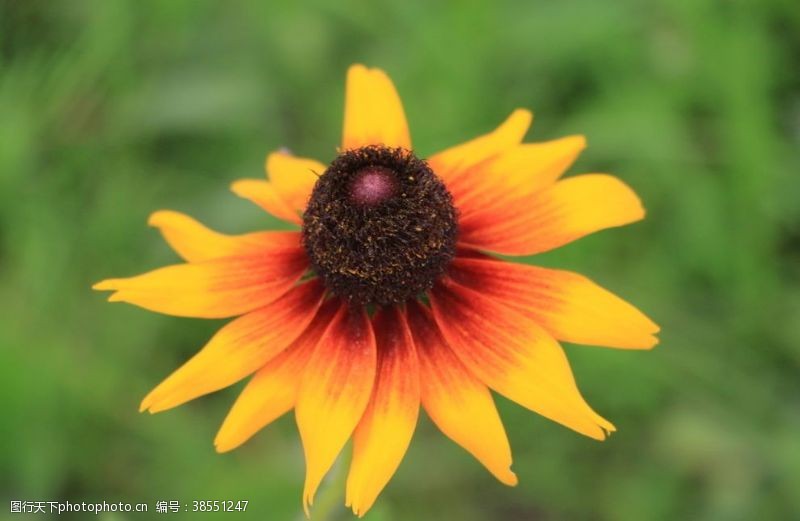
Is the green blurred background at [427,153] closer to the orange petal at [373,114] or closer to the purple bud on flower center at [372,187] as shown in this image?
the orange petal at [373,114]

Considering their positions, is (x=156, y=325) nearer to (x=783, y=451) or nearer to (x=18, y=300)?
(x=18, y=300)

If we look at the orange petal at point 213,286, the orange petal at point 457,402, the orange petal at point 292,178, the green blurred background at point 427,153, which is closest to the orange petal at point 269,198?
the orange petal at point 292,178

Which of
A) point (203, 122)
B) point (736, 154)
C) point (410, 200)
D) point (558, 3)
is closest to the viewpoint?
point (410, 200)

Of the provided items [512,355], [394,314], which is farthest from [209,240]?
[512,355]

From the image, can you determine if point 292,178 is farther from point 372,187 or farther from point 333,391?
point 333,391

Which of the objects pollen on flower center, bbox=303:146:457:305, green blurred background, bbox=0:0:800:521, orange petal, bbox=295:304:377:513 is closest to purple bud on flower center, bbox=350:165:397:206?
pollen on flower center, bbox=303:146:457:305

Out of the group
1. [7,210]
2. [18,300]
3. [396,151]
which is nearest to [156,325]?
[18,300]

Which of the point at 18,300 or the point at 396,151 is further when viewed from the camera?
the point at 18,300
